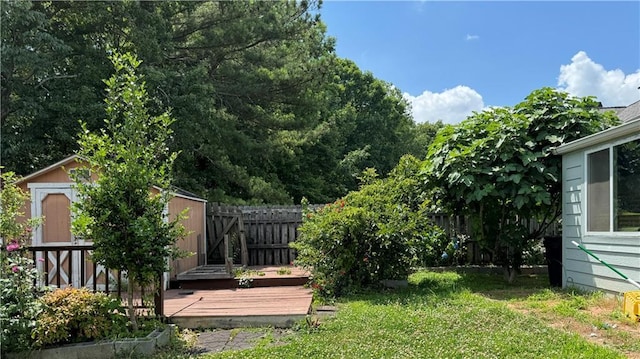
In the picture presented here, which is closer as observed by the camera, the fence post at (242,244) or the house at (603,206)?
the house at (603,206)

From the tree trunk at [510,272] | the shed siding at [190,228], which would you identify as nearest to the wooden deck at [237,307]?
the shed siding at [190,228]

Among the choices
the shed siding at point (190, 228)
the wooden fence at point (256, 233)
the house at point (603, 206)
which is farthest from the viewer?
the wooden fence at point (256, 233)

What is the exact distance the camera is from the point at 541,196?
21.2 feet

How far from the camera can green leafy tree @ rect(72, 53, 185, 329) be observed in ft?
13.2

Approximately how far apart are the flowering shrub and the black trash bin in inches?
286

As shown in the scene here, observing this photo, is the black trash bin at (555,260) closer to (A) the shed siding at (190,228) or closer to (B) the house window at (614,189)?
(B) the house window at (614,189)

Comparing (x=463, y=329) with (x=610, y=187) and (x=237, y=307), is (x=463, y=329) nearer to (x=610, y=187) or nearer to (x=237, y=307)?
(x=237, y=307)

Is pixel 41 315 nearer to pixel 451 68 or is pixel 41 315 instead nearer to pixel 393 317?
pixel 393 317

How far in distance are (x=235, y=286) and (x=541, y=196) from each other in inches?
211

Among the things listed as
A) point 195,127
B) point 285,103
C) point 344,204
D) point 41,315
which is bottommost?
point 41,315

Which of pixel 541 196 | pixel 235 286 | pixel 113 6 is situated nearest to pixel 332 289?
pixel 235 286

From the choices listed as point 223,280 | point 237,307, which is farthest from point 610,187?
point 223,280

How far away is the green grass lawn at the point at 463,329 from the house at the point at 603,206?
47 cm

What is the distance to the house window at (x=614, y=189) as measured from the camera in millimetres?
5316
